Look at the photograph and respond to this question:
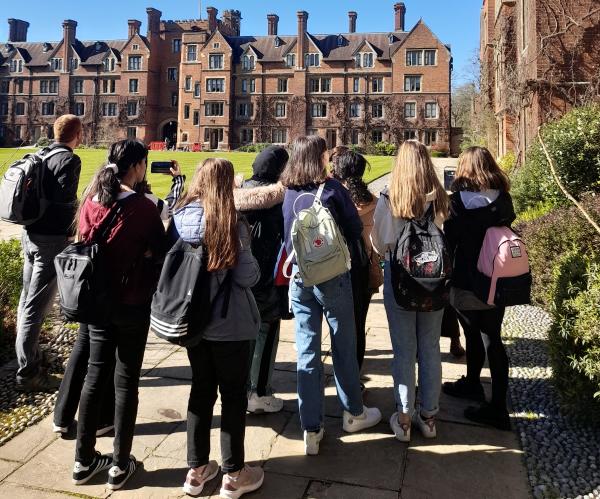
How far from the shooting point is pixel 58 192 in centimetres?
405

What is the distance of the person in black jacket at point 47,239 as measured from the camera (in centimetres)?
405

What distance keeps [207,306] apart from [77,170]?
6.78 ft

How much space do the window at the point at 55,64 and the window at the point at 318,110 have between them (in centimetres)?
3215

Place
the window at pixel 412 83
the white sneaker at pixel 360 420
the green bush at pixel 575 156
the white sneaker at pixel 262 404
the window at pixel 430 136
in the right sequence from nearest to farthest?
the white sneaker at pixel 360 420 → the white sneaker at pixel 262 404 → the green bush at pixel 575 156 → the window at pixel 430 136 → the window at pixel 412 83

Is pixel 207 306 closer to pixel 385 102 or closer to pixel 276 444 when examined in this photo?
pixel 276 444

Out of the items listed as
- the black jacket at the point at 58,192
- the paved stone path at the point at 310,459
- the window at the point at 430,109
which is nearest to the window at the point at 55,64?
the window at the point at 430,109

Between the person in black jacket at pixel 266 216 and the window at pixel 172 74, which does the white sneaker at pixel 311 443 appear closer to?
the person in black jacket at pixel 266 216

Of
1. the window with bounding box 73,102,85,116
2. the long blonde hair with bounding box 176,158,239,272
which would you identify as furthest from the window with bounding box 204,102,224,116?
the long blonde hair with bounding box 176,158,239,272

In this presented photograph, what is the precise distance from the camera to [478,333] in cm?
421

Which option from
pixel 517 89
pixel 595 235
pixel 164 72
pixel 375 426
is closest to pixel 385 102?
pixel 164 72

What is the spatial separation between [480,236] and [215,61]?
55111mm

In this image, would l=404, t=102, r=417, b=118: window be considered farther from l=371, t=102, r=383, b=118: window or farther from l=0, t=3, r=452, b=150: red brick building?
l=371, t=102, r=383, b=118: window

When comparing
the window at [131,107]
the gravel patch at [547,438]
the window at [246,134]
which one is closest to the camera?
the gravel patch at [547,438]

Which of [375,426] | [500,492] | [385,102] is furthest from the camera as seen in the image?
[385,102]
